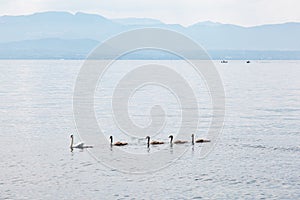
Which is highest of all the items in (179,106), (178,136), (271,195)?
(179,106)

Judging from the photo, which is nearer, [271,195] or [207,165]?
[271,195]

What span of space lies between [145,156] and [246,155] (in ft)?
31.0

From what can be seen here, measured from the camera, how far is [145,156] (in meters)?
49.1

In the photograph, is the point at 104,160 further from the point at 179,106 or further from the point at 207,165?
the point at 179,106

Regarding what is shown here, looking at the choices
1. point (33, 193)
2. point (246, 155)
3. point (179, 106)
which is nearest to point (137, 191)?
point (33, 193)

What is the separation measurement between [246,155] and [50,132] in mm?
24053

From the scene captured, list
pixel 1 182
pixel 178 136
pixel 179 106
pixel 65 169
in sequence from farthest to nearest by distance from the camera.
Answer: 1. pixel 179 106
2. pixel 178 136
3. pixel 65 169
4. pixel 1 182

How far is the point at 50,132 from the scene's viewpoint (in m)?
61.6

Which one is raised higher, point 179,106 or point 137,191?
point 179,106

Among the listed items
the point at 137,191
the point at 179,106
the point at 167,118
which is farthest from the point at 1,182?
the point at 179,106

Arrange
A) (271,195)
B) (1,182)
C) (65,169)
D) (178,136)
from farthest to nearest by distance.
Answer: (178,136) < (65,169) < (1,182) < (271,195)

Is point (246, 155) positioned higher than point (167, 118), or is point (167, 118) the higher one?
point (167, 118)

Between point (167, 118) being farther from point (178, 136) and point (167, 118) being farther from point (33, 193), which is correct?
point (33, 193)

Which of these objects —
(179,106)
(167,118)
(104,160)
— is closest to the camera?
(104,160)
